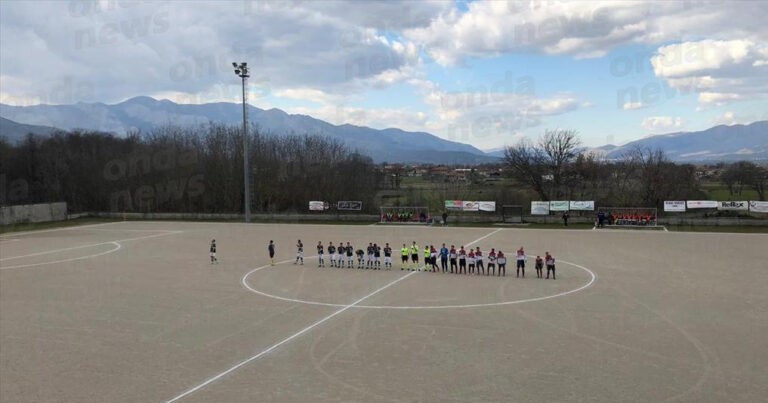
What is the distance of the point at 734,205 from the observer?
47781 millimetres

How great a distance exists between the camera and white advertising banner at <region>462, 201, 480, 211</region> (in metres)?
54.7

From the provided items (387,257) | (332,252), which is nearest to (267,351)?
(387,257)

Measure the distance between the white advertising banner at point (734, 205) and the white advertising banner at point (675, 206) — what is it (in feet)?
9.78

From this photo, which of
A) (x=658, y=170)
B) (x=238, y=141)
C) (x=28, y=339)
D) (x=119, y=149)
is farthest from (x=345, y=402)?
(x=119, y=149)

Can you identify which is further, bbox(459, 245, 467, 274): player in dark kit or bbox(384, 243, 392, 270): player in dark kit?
bbox(384, 243, 392, 270): player in dark kit

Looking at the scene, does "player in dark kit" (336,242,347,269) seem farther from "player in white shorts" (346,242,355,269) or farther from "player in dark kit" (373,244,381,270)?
"player in dark kit" (373,244,381,270)

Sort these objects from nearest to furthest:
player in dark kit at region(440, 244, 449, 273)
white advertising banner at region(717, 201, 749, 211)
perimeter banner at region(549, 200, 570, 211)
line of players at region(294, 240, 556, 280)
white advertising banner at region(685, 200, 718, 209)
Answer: line of players at region(294, 240, 556, 280), player in dark kit at region(440, 244, 449, 273), white advertising banner at region(717, 201, 749, 211), white advertising banner at region(685, 200, 718, 209), perimeter banner at region(549, 200, 570, 211)

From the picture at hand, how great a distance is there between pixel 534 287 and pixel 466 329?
7.20m

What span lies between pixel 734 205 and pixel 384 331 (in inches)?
1826

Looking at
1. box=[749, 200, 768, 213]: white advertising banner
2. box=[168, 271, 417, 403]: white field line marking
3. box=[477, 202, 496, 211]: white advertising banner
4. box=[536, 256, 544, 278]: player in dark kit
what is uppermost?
box=[477, 202, 496, 211]: white advertising banner

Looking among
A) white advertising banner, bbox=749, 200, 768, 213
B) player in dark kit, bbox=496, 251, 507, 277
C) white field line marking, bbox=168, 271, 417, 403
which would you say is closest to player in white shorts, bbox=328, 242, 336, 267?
white field line marking, bbox=168, 271, 417, 403

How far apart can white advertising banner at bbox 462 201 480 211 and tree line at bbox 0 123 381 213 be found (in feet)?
44.7

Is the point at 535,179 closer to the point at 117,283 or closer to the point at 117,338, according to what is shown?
the point at 117,283

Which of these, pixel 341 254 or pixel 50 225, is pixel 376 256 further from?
pixel 50 225
